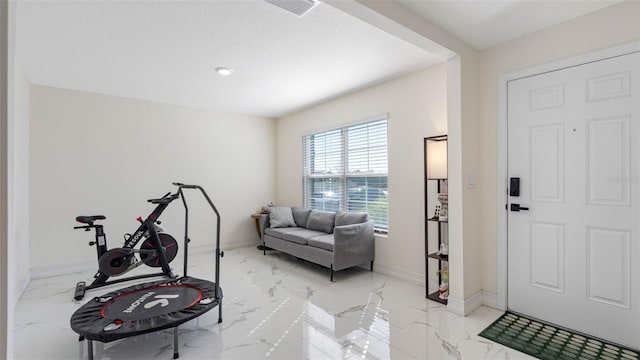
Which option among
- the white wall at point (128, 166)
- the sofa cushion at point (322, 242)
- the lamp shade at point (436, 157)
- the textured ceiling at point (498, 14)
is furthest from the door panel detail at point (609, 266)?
the white wall at point (128, 166)

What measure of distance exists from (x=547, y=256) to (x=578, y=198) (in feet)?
1.78

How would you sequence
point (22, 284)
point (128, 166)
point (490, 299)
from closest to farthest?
1. point (490, 299)
2. point (22, 284)
3. point (128, 166)

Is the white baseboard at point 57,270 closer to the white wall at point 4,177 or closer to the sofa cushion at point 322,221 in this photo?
the sofa cushion at point 322,221

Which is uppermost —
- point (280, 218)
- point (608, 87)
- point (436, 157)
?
point (608, 87)

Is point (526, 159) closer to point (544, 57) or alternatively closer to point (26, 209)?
point (544, 57)

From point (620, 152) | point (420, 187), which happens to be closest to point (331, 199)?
point (420, 187)

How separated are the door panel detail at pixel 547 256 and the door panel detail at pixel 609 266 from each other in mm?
182

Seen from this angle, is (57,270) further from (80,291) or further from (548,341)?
(548,341)

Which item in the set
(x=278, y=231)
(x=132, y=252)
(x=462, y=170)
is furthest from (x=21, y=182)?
(x=462, y=170)

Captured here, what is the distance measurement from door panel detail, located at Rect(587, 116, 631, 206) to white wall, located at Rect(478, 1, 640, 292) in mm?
606

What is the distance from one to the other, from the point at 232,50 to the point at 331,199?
9.28 feet

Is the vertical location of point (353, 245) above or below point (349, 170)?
below

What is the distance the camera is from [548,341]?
7.49 ft

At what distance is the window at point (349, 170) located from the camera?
421cm
